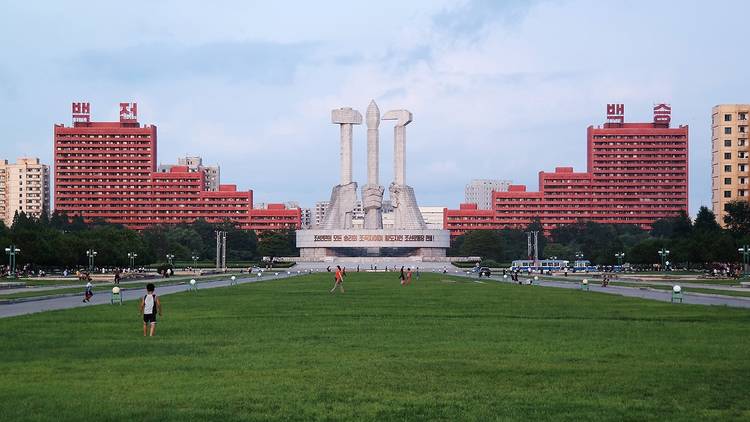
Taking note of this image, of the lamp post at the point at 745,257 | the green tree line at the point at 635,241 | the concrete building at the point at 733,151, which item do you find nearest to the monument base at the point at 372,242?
the green tree line at the point at 635,241

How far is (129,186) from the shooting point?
184500mm

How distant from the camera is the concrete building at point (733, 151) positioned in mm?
107062

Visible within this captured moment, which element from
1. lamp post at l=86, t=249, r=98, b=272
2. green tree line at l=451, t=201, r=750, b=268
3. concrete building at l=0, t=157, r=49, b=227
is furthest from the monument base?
concrete building at l=0, t=157, r=49, b=227

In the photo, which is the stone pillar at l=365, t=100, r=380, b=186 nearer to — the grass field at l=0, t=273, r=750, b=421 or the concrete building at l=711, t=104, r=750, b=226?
the concrete building at l=711, t=104, r=750, b=226

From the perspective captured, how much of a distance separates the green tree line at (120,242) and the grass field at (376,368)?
62.4m

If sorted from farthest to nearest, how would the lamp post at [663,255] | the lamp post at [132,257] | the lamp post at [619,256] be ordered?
the lamp post at [619,256] → the lamp post at [132,257] → the lamp post at [663,255]

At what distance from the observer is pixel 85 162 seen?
18225 centimetres

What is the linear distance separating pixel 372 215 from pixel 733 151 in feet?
168

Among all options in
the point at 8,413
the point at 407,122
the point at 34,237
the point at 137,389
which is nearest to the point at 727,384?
the point at 137,389

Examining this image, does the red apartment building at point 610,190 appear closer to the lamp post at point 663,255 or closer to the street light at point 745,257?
the lamp post at point 663,255

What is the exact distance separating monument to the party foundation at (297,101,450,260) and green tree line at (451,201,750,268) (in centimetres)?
1077

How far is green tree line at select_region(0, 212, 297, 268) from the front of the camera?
8638cm

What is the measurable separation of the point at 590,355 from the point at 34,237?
77.0m

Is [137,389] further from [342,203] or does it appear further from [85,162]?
[85,162]
